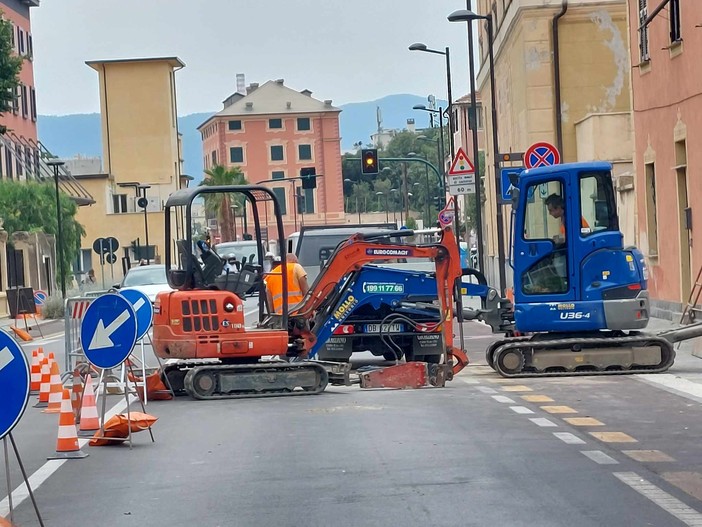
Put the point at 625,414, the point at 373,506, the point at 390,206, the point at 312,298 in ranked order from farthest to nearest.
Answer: the point at 390,206 < the point at 312,298 < the point at 625,414 < the point at 373,506

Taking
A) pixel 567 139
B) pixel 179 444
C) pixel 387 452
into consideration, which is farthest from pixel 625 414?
pixel 567 139

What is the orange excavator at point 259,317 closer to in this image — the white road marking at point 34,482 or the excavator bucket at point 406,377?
the excavator bucket at point 406,377

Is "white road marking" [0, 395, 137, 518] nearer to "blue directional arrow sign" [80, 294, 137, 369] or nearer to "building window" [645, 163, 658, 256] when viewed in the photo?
"blue directional arrow sign" [80, 294, 137, 369]

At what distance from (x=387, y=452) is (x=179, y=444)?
6.88 ft

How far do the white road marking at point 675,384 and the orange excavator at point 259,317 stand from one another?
233cm

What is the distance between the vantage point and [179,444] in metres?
12.1

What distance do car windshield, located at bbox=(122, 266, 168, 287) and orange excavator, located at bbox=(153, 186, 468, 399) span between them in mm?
14231

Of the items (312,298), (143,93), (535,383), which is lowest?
(535,383)

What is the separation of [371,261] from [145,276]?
15.5m

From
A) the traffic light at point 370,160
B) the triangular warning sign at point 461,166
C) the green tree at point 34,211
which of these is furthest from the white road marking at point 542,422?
the green tree at point 34,211

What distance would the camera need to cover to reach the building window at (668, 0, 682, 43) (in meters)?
26.3

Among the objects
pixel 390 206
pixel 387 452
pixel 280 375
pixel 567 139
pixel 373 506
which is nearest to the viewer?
pixel 373 506

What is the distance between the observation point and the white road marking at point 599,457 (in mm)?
10250

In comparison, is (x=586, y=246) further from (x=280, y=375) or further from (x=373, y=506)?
(x=373, y=506)
